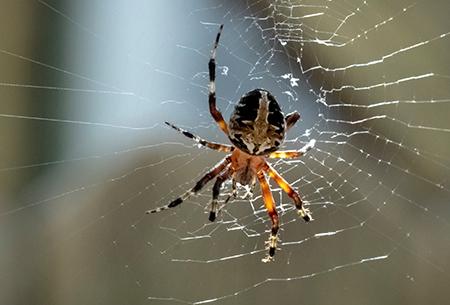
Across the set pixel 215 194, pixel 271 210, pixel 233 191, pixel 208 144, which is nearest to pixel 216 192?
pixel 215 194

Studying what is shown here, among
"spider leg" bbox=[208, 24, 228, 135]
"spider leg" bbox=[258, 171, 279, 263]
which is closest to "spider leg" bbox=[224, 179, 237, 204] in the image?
"spider leg" bbox=[258, 171, 279, 263]

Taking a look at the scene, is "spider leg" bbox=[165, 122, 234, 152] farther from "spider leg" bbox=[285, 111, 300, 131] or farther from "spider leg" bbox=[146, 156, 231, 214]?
"spider leg" bbox=[285, 111, 300, 131]

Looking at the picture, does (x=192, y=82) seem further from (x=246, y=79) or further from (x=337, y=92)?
(x=337, y=92)

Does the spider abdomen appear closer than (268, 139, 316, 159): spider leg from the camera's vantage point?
Yes

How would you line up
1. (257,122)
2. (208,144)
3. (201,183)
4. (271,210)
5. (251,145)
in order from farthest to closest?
(271,210) < (201,183) < (208,144) < (251,145) < (257,122)

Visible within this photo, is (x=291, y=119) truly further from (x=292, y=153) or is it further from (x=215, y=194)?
(x=215, y=194)

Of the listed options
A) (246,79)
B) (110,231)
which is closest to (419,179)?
(246,79)

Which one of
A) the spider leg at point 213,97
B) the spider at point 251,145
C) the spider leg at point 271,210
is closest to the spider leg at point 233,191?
the spider at point 251,145
